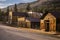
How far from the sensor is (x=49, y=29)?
48.0 metres

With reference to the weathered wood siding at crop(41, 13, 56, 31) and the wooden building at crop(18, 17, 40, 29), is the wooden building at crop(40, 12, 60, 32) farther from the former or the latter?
the wooden building at crop(18, 17, 40, 29)

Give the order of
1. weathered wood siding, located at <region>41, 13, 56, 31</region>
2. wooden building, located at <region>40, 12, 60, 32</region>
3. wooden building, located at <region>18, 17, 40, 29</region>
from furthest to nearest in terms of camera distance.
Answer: wooden building, located at <region>18, 17, 40, 29</region> < weathered wood siding, located at <region>41, 13, 56, 31</region> < wooden building, located at <region>40, 12, 60, 32</region>

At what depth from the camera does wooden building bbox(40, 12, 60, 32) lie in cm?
4662

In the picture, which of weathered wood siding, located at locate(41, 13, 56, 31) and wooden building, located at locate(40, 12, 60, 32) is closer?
wooden building, located at locate(40, 12, 60, 32)

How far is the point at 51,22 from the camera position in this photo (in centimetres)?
4784

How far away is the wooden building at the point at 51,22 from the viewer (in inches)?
1836

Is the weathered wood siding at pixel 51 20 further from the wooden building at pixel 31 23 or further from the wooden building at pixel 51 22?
the wooden building at pixel 31 23

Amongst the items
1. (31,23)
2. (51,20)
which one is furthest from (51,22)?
(31,23)

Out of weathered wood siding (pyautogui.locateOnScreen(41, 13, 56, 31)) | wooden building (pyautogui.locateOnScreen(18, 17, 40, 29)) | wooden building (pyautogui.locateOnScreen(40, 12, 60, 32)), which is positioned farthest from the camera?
wooden building (pyautogui.locateOnScreen(18, 17, 40, 29))

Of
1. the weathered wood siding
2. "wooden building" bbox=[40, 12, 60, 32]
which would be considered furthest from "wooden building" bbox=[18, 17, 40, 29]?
the weathered wood siding

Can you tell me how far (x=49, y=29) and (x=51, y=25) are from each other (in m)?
1.10

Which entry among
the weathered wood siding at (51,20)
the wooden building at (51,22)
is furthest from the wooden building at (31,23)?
the weathered wood siding at (51,20)

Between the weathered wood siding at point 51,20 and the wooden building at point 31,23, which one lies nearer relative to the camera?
the weathered wood siding at point 51,20

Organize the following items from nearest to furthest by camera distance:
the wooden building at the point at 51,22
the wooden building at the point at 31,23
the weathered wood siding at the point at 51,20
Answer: the wooden building at the point at 51,22
the weathered wood siding at the point at 51,20
the wooden building at the point at 31,23
